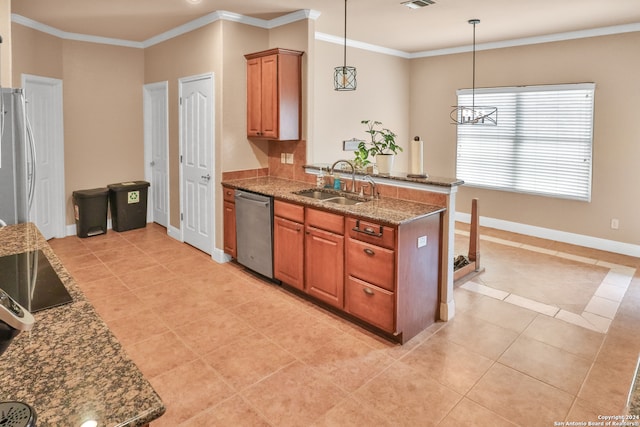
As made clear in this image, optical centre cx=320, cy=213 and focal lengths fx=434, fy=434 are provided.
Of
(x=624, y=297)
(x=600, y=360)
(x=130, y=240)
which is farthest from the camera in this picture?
(x=130, y=240)

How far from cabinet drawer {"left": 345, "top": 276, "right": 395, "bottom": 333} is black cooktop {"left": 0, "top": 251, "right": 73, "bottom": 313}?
2.06 meters

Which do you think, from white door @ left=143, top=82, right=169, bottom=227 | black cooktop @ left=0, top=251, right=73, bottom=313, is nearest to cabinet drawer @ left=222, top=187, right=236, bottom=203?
white door @ left=143, top=82, right=169, bottom=227

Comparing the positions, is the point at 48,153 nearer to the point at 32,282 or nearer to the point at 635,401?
the point at 32,282

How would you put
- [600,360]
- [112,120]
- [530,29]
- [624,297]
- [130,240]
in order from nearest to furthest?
[600,360] → [624,297] → [530,29] → [130,240] → [112,120]

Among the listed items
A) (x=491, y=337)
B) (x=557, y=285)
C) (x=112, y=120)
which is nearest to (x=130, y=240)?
(x=112, y=120)

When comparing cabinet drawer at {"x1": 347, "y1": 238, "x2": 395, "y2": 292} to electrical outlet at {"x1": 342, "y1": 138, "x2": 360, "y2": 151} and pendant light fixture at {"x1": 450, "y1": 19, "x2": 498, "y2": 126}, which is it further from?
pendant light fixture at {"x1": 450, "y1": 19, "x2": 498, "y2": 126}

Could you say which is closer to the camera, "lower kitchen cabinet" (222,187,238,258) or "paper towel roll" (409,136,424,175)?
"paper towel roll" (409,136,424,175)

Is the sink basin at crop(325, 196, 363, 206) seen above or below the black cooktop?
above

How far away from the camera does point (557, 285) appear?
14.1 ft

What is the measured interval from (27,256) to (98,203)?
13.6 feet

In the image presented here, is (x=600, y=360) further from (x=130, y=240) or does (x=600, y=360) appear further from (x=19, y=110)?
(x=130, y=240)

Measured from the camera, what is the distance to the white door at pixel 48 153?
5332 mm

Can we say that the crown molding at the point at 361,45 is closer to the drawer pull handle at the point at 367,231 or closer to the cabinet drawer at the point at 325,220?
the cabinet drawer at the point at 325,220

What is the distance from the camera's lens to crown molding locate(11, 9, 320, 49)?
4.53 meters
